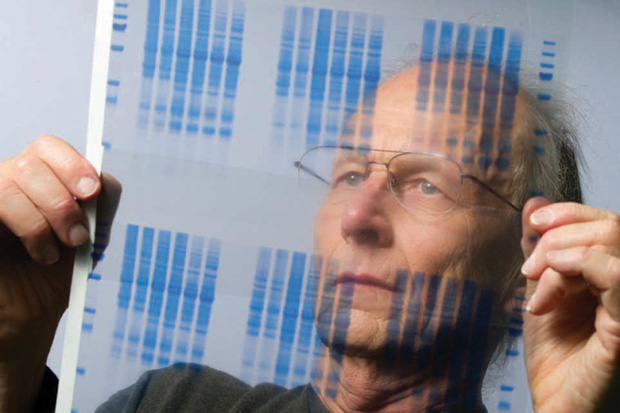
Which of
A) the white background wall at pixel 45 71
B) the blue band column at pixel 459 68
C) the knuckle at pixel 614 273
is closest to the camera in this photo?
the knuckle at pixel 614 273

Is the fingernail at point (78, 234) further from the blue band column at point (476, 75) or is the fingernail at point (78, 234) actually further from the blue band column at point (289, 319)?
the blue band column at point (476, 75)

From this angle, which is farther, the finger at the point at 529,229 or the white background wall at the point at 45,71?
the white background wall at the point at 45,71

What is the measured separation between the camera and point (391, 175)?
834mm

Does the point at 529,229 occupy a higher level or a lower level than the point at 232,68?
lower

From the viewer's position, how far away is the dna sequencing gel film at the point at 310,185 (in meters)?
0.83

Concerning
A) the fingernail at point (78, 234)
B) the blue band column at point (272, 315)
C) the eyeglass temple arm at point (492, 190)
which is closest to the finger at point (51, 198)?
the fingernail at point (78, 234)

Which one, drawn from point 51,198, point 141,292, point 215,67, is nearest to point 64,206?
point 51,198

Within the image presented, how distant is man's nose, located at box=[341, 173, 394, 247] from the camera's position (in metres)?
0.83

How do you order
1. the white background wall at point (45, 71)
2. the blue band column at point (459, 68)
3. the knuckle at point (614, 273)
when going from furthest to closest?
1. the white background wall at point (45, 71)
2. the blue band column at point (459, 68)
3. the knuckle at point (614, 273)

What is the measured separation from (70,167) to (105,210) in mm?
64

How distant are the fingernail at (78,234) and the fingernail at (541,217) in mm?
496

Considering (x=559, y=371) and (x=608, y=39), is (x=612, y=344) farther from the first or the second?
(x=608, y=39)

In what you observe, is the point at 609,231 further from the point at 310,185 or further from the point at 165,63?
the point at 165,63

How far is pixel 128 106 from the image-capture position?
836 millimetres
